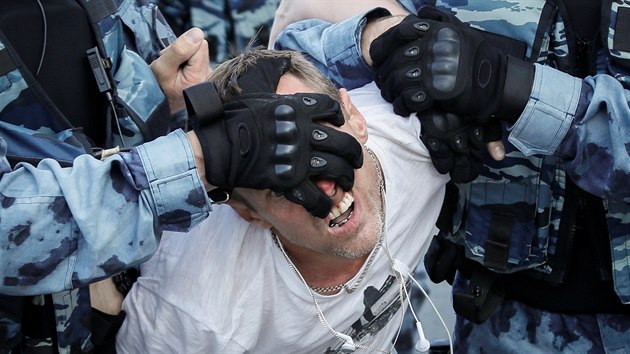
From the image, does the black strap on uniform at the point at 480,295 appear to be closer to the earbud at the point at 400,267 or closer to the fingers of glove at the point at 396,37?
the earbud at the point at 400,267

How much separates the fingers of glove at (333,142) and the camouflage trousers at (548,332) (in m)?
0.82

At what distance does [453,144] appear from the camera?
1.98m

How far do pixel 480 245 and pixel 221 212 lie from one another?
62 centimetres

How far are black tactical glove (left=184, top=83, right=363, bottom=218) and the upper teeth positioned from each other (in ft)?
0.55

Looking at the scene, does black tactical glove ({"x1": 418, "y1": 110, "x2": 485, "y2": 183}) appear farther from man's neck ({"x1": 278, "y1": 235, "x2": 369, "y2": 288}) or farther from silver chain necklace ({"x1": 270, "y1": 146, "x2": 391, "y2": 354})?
man's neck ({"x1": 278, "y1": 235, "x2": 369, "y2": 288})

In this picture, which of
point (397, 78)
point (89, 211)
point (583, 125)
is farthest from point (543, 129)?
point (89, 211)

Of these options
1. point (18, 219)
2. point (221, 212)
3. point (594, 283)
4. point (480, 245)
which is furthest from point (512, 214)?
point (18, 219)

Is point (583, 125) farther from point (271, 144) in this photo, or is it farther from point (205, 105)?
point (205, 105)

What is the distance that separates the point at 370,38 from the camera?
2.10 m

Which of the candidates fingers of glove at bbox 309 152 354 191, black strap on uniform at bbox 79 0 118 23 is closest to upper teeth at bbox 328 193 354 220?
fingers of glove at bbox 309 152 354 191

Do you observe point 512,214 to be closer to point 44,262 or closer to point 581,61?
point 581,61

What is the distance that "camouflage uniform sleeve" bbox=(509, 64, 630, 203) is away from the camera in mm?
1864

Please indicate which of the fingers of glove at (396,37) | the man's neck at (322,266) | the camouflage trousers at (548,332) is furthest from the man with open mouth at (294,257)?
the camouflage trousers at (548,332)

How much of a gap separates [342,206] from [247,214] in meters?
0.22
